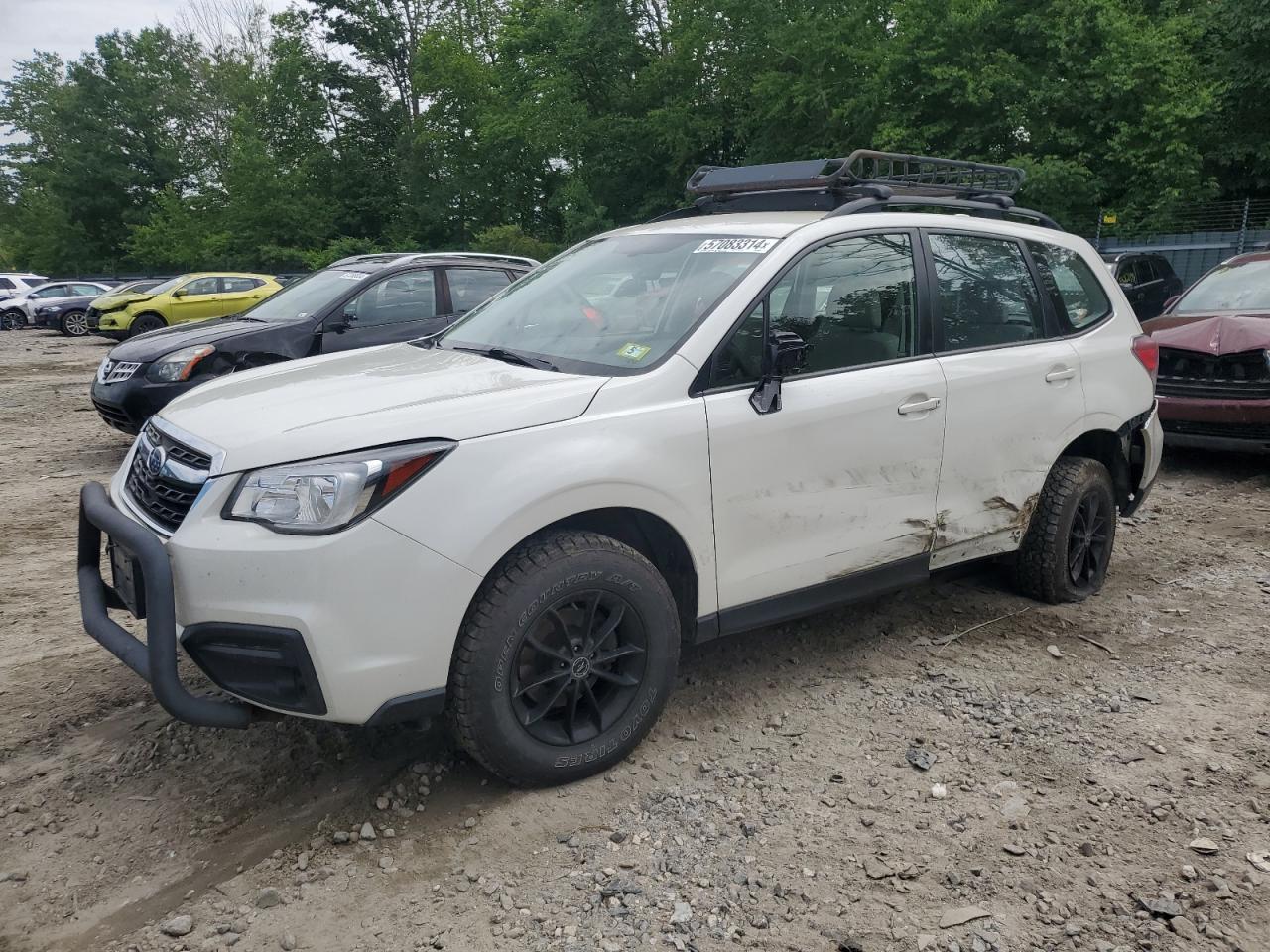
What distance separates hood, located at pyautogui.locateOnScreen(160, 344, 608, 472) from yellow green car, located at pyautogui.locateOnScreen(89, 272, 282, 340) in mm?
17177

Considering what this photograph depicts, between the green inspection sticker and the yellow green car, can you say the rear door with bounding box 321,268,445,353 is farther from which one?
the yellow green car

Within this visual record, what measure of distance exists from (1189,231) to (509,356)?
73.7 feet

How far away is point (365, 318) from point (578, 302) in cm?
472

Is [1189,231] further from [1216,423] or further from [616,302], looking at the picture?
[616,302]

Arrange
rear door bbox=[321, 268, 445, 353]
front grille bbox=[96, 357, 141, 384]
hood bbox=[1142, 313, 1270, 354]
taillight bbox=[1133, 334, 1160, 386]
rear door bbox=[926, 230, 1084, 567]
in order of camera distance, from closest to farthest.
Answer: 1. rear door bbox=[926, 230, 1084, 567]
2. taillight bbox=[1133, 334, 1160, 386]
3. hood bbox=[1142, 313, 1270, 354]
4. front grille bbox=[96, 357, 141, 384]
5. rear door bbox=[321, 268, 445, 353]

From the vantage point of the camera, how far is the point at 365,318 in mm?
8094

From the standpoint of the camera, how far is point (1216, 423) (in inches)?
284

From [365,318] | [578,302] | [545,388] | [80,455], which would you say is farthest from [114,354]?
[545,388]

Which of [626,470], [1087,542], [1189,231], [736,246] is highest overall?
[1189,231]

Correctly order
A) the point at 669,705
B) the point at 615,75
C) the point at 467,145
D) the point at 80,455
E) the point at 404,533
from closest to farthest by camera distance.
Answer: the point at 404,533
the point at 669,705
the point at 80,455
the point at 615,75
the point at 467,145

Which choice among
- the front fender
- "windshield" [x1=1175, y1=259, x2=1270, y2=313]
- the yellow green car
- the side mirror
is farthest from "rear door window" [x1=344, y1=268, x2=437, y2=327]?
the yellow green car

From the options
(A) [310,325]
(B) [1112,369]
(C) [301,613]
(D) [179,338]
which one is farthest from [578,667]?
(D) [179,338]

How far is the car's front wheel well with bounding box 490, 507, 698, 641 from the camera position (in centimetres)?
312

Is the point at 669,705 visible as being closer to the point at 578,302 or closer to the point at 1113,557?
the point at 578,302
